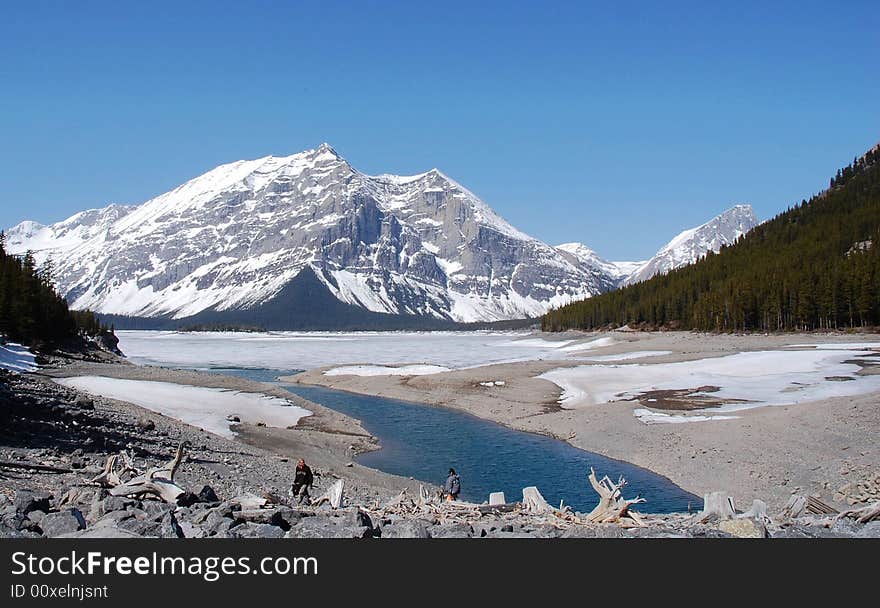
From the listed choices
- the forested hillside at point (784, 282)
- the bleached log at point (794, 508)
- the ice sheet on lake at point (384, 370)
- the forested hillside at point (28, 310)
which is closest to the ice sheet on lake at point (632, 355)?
the ice sheet on lake at point (384, 370)

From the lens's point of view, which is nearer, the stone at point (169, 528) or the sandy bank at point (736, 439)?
the stone at point (169, 528)

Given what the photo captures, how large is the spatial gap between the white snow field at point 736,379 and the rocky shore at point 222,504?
22.8m

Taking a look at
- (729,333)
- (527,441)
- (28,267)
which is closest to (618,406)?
(527,441)

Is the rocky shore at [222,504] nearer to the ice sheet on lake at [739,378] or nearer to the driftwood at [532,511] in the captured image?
the driftwood at [532,511]

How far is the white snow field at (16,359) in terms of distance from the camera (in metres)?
48.3

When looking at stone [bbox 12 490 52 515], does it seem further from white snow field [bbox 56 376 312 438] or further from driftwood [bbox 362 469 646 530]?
white snow field [bbox 56 376 312 438]

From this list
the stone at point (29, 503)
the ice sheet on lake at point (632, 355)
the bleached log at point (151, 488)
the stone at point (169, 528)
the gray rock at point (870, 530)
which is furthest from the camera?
the ice sheet on lake at point (632, 355)

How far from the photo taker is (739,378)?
47.6 metres

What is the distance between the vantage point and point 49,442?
20312 mm

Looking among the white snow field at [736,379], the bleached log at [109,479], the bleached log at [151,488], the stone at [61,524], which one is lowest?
A: the white snow field at [736,379]

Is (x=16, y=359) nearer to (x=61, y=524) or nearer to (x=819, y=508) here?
Result: (x=61, y=524)

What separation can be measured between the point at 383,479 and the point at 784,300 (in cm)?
8344

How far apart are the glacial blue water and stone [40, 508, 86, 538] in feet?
48.4

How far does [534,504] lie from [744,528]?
4.88m
